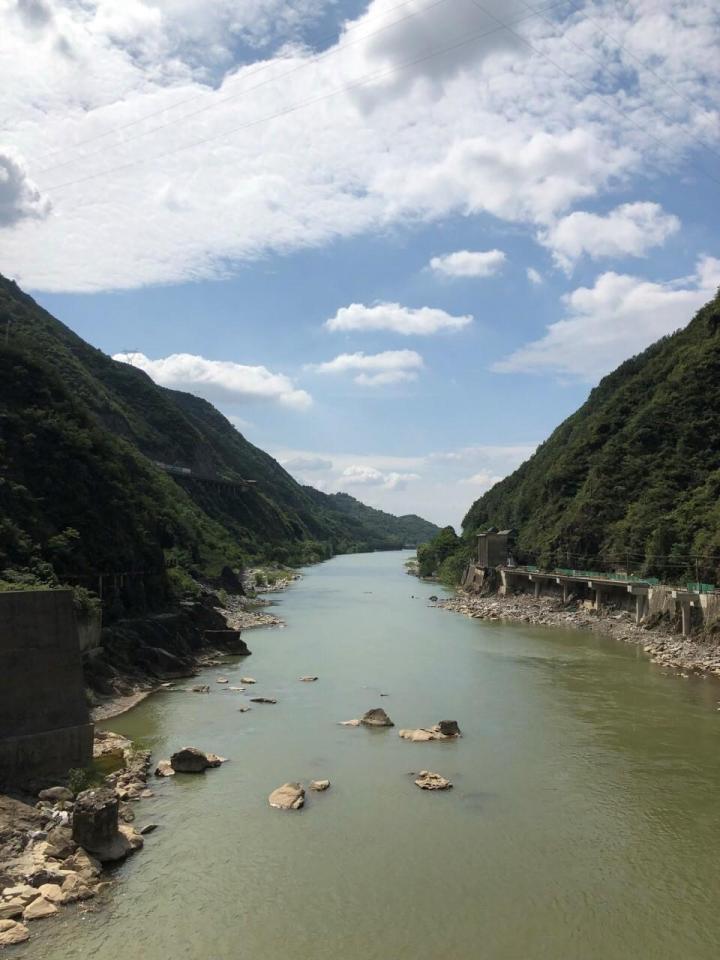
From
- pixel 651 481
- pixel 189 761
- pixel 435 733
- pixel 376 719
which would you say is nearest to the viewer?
pixel 189 761

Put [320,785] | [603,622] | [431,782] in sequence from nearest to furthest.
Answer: [320,785] → [431,782] → [603,622]

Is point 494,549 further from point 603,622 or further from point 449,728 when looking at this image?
point 449,728

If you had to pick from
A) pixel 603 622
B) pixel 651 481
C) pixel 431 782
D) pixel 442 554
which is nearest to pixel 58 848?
pixel 431 782

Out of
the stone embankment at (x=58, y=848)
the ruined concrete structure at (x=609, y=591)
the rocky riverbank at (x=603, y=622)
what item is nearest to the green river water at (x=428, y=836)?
the stone embankment at (x=58, y=848)

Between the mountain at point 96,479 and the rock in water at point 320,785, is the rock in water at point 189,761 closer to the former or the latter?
the rock in water at point 320,785

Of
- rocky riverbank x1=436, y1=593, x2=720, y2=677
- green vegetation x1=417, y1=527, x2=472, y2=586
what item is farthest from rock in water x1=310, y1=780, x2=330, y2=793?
green vegetation x1=417, y1=527, x2=472, y2=586

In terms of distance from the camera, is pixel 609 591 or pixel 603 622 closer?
pixel 603 622

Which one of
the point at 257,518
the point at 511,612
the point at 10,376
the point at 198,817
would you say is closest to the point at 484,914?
the point at 198,817

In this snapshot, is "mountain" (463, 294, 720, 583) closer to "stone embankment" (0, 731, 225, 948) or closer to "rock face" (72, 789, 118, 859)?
"stone embankment" (0, 731, 225, 948)
